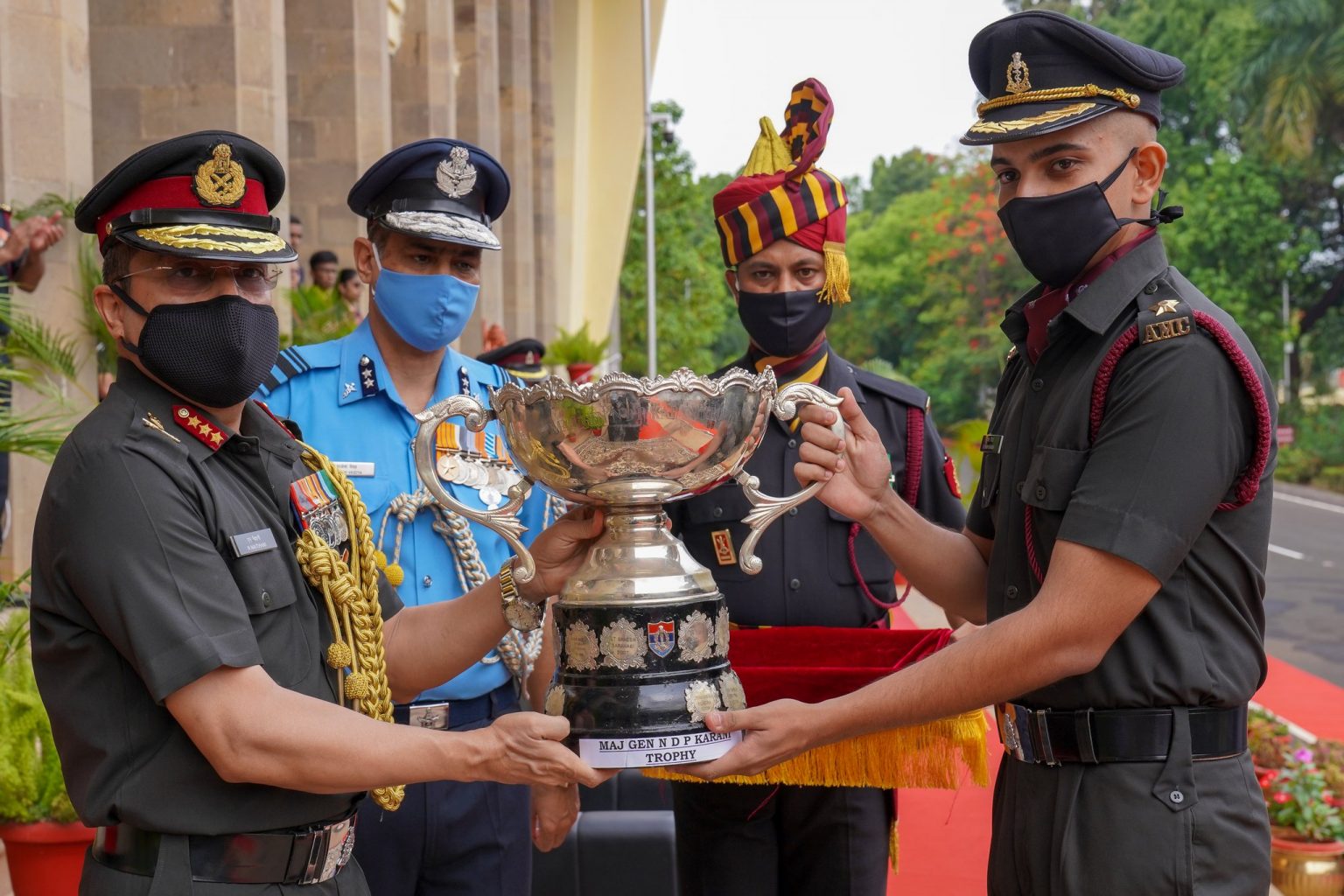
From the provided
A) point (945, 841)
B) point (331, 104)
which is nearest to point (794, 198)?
point (945, 841)

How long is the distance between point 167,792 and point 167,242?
2.87 ft

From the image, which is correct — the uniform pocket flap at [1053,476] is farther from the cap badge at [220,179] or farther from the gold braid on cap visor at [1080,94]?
the cap badge at [220,179]

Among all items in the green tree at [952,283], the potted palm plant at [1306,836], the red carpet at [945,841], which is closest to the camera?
the red carpet at [945,841]

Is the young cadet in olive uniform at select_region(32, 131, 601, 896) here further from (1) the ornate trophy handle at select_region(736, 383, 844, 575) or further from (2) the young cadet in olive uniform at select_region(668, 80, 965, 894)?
(2) the young cadet in olive uniform at select_region(668, 80, 965, 894)

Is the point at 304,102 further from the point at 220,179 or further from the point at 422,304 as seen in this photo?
the point at 220,179

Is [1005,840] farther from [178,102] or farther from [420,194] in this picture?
[178,102]

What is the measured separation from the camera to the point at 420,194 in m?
3.44

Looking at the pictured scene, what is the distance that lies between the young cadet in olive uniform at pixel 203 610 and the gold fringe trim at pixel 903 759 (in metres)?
0.81

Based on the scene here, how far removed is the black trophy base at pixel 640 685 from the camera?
243 cm

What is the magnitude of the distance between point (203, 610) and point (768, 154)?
6.57ft

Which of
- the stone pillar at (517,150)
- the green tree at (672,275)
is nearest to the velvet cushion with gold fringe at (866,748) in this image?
the stone pillar at (517,150)

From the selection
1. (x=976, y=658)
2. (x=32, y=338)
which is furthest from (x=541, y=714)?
(x=32, y=338)

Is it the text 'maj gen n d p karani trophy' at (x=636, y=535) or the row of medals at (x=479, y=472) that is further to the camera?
the row of medals at (x=479, y=472)

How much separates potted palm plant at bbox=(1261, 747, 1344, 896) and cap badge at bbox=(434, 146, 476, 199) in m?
3.94
